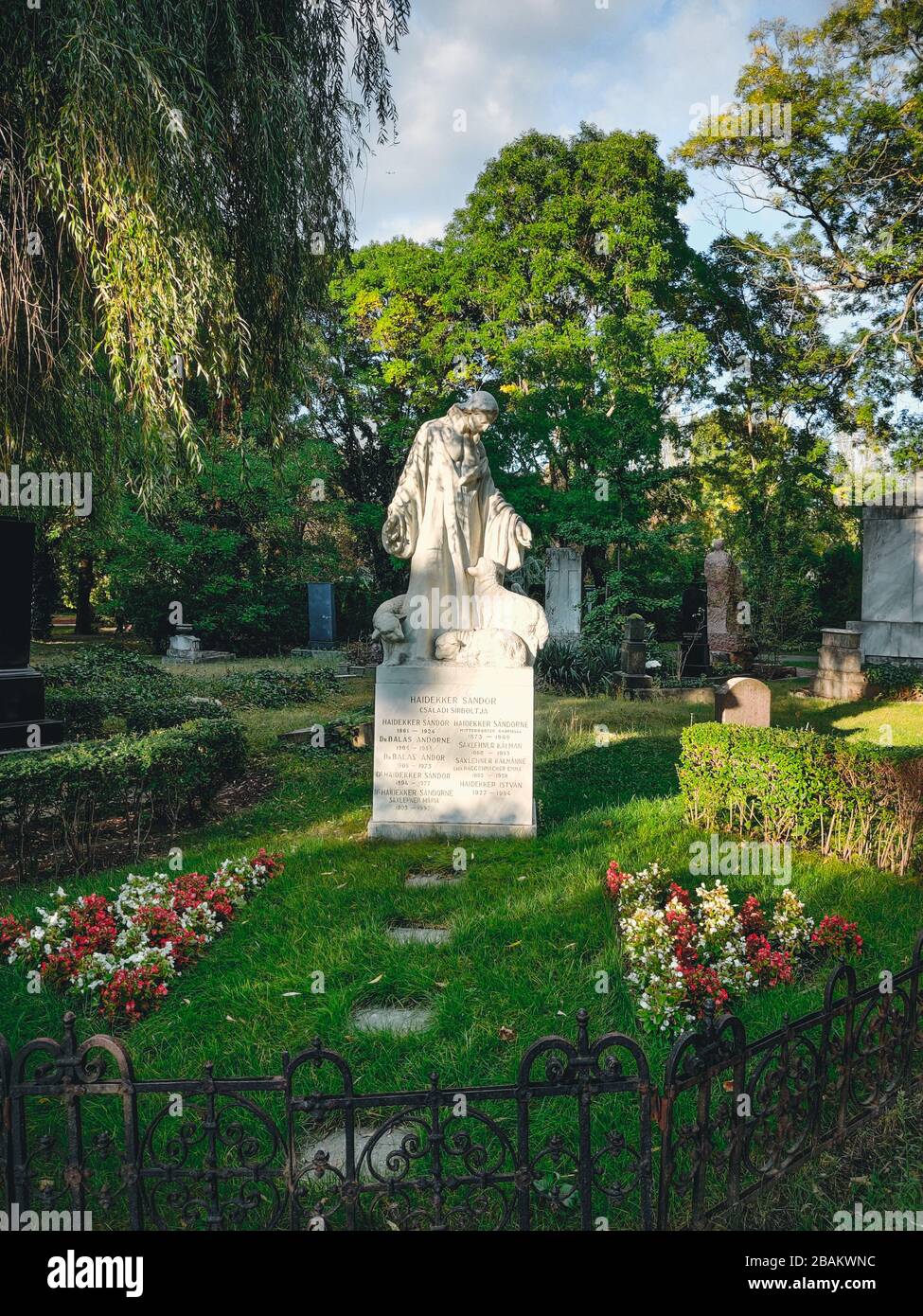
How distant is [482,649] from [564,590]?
1108 centimetres

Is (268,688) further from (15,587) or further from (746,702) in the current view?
(746,702)

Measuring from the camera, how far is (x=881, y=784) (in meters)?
6.24

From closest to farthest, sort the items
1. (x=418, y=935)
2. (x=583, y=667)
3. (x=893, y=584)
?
(x=418, y=935) < (x=583, y=667) < (x=893, y=584)

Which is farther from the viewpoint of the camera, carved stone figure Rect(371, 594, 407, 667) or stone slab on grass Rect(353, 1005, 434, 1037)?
carved stone figure Rect(371, 594, 407, 667)

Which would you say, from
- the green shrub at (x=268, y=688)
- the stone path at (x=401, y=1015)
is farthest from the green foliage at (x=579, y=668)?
the stone path at (x=401, y=1015)

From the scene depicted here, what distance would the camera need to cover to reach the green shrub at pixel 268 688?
1451 cm

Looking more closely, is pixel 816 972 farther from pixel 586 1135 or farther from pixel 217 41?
pixel 217 41

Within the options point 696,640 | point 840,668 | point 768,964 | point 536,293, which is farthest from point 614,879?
point 536,293

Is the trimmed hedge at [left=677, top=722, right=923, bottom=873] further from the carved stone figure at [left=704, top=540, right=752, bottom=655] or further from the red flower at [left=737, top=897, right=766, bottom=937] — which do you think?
the carved stone figure at [left=704, top=540, right=752, bottom=655]

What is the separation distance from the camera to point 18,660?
795 centimetres

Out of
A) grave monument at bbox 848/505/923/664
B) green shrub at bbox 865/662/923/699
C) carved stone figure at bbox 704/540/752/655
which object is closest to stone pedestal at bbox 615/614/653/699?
green shrub at bbox 865/662/923/699

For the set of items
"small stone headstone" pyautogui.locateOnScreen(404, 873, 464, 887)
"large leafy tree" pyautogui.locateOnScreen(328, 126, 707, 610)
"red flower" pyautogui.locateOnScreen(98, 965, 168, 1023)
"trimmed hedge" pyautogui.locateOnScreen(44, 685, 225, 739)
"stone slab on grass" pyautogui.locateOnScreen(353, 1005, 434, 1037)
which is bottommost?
"stone slab on grass" pyautogui.locateOnScreen(353, 1005, 434, 1037)

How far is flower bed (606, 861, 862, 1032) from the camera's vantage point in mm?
3879

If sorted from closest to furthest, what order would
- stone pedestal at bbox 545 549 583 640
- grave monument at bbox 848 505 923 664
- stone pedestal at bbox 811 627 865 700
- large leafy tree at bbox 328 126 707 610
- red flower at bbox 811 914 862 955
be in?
red flower at bbox 811 914 862 955, stone pedestal at bbox 811 627 865 700, grave monument at bbox 848 505 923 664, stone pedestal at bbox 545 549 583 640, large leafy tree at bbox 328 126 707 610
